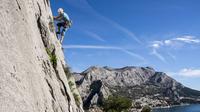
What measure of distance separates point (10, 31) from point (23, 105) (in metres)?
2.58

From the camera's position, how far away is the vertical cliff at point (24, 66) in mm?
10312

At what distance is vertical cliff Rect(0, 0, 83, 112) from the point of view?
1031cm

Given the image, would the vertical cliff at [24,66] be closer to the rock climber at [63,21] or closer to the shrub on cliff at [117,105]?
the rock climber at [63,21]

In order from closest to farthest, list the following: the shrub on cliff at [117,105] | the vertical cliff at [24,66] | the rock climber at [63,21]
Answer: the vertical cliff at [24,66] < the rock climber at [63,21] < the shrub on cliff at [117,105]

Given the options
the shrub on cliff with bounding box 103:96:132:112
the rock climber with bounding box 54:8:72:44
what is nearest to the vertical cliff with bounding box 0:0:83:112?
the rock climber with bounding box 54:8:72:44

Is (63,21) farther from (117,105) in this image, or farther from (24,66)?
(117,105)

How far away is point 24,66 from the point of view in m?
11.8

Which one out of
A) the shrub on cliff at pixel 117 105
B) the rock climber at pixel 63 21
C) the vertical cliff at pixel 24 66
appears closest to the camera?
the vertical cliff at pixel 24 66

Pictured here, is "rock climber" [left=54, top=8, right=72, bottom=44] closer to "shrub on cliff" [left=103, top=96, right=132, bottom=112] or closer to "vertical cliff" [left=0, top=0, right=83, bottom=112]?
"vertical cliff" [left=0, top=0, right=83, bottom=112]

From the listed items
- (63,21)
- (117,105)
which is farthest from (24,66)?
(117,105)

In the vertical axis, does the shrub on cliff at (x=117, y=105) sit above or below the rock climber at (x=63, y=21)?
above

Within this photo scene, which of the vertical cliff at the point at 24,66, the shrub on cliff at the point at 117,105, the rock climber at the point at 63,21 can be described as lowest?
the vertical cliff at the point at 24,66

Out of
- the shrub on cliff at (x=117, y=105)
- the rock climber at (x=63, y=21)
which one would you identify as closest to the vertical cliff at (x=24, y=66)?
the rock climber at (x=63, y=21)

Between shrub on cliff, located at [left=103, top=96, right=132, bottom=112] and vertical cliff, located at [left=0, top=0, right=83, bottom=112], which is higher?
shrub on cliff, located at [left=103, top=96, right=132, bottom=112]
